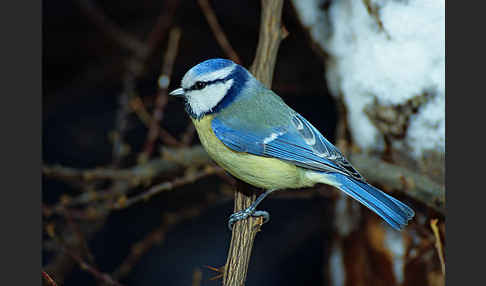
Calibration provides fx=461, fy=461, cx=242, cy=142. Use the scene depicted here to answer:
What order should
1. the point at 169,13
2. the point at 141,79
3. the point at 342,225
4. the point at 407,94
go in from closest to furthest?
the point at 407,94
the point at 342,225
the point at 169,13
the point at 141,79

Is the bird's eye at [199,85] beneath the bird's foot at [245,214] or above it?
above

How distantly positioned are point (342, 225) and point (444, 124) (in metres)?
0.69

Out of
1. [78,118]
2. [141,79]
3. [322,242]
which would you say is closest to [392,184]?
[322,242]

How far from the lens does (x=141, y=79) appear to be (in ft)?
7.01

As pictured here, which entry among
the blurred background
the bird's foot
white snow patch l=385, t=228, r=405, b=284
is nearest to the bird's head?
the bird's foot

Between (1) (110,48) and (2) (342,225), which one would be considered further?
(1) (110,48)

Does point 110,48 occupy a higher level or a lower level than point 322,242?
higher

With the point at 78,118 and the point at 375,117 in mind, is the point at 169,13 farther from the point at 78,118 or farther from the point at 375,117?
the point at 375,117

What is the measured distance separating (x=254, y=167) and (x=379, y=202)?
1.13ft

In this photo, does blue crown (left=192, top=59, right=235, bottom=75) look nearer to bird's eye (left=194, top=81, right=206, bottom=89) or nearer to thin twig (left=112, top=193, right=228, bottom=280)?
bird's eye (left=194, top=81, right=206, bottom=89)

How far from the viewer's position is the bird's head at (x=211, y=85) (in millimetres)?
1262

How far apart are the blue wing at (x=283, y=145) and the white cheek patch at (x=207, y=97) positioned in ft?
0.16

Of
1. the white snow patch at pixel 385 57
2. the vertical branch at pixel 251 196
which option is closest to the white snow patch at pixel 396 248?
the white snow patch at pixel 385 57

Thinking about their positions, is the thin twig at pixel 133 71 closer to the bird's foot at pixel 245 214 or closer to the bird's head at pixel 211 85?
the bird's head at pixel 211 85
